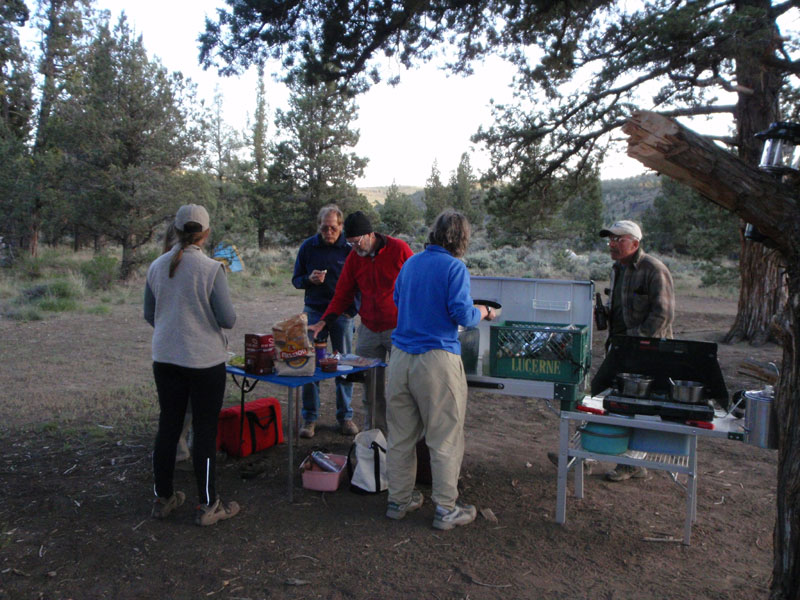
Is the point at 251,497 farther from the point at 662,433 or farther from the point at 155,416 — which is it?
the point at 662,433

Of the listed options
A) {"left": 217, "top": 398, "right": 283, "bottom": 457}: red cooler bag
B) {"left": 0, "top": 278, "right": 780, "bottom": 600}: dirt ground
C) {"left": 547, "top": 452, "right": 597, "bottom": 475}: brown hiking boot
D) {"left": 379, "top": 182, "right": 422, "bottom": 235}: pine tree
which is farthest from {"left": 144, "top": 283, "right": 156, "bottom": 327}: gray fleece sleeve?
{"left": 379, "top": 182, "right": 422, "bottom": 235}: pine tree

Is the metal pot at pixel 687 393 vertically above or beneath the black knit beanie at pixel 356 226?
beneath

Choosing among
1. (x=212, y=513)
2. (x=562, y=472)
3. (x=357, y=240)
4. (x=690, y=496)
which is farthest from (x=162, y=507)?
(x=690, y=496)

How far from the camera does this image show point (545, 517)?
3.91 metres

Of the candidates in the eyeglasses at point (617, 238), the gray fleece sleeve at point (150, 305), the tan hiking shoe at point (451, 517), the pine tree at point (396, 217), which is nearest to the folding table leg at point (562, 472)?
the tan hiking shoe at point (451, 517)

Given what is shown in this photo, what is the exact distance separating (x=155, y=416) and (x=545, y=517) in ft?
12.4

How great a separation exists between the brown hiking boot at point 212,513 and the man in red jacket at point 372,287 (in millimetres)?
1421

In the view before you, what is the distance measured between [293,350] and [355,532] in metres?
1.18

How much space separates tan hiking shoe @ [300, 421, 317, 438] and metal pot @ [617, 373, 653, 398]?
2.62m

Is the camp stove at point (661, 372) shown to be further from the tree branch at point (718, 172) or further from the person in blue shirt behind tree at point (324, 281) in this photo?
the person in blue shirt behind tree at point (324, 281)

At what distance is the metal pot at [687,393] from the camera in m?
3.65

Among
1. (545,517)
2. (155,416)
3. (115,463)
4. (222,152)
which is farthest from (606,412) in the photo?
(222,152)

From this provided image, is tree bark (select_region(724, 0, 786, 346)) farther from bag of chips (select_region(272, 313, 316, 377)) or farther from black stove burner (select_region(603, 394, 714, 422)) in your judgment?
bag of chips (select_region(272, 313, 316, 377))

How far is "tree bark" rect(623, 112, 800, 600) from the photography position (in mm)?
2277
